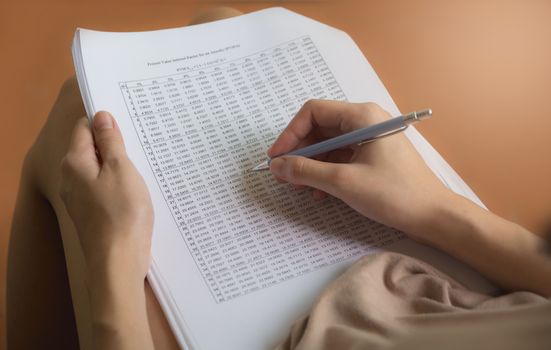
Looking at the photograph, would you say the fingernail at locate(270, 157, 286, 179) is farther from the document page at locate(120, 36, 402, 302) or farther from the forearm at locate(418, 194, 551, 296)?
the forearm at locate(418, 194, 551, 296)

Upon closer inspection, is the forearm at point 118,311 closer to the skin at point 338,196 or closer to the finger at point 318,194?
the skin at point 338,196

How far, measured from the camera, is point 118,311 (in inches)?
16.7

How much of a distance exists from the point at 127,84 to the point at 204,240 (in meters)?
0.17

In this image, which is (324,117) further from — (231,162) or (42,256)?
(42,256)

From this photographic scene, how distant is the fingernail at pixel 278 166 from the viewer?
0.53 meters

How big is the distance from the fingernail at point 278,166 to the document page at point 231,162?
2cm

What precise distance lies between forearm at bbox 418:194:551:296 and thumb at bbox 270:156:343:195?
0.09 meters

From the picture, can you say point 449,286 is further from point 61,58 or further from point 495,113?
point 61,58

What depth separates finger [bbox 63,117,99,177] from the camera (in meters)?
0.49

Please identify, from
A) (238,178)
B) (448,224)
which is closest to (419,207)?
(448,224)

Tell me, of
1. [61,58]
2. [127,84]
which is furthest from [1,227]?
[127,84]

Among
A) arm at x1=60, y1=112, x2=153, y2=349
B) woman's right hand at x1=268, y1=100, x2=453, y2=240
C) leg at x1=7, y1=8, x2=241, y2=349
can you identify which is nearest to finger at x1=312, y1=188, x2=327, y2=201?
woman's right hand at x1=268, y1=100, x2=453, y2=240

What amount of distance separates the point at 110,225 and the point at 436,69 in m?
0.49

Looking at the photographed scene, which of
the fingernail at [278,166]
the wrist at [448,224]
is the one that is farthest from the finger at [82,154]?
the wrist at [448,224]
